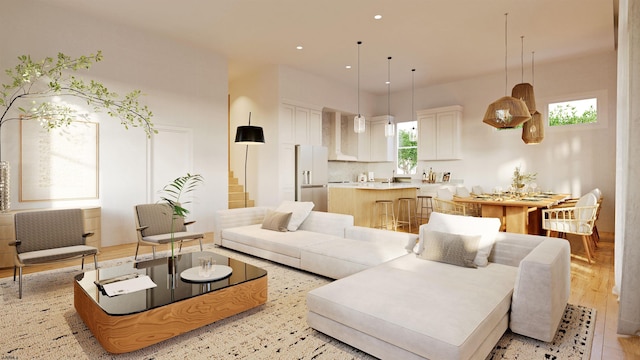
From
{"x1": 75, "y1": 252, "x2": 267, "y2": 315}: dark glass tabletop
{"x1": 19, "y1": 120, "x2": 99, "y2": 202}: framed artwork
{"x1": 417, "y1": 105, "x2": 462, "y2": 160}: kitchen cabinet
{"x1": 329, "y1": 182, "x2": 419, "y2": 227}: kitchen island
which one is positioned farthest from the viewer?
{"x1": 417, "y1": 105, "x2": 462, "y2": 160}: kitchen cabinet

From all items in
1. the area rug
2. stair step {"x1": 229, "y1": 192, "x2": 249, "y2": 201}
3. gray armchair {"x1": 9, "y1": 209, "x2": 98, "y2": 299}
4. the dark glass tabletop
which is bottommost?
the area rug

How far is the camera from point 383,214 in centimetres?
660

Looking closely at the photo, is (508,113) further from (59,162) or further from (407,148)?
(59,162)

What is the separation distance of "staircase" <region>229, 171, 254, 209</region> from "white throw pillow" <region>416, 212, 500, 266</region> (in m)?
5.04

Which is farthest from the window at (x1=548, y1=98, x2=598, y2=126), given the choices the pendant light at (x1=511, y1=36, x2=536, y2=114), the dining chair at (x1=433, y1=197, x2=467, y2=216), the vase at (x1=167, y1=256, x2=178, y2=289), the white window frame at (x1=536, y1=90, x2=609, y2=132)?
the vase at (x1=167, y1=256, x2=178, y2=289)

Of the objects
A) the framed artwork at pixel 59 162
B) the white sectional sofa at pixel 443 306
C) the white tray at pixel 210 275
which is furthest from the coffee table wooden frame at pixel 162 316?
the framed artwork at pixel 59 162

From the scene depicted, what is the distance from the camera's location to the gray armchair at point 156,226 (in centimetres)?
422

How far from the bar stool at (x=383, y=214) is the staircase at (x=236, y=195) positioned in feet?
9.23

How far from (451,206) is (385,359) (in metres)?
4.30

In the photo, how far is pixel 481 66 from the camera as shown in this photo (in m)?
7.23

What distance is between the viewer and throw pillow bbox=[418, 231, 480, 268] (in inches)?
111

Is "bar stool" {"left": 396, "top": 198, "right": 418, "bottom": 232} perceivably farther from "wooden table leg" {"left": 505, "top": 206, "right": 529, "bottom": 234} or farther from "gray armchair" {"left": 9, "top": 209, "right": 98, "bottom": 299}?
"gray armchair" {"left": 9, "top": 209, "right": 98, "bottom": 299}

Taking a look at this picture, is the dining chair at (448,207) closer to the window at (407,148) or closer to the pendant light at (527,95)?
the pendant light at (527,95)

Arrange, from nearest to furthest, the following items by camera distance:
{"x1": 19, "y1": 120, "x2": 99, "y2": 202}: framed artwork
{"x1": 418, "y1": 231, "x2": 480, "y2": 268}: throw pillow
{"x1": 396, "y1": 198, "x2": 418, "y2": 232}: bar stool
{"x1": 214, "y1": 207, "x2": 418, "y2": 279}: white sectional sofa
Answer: {"x1": 418, "y1": 231, "x2": 480, "y2": 268}: throw pillow
{"x1": 214, "y1": 207, "x2": 418, "y2": 279}: white sectional sofa
{"x1": 19, "y1": 120, "x2": 99, "y2": 202}: framed artwork
{"x1": 396, "y1": 198, "x2": 418, "y2": 232}: bar stool
